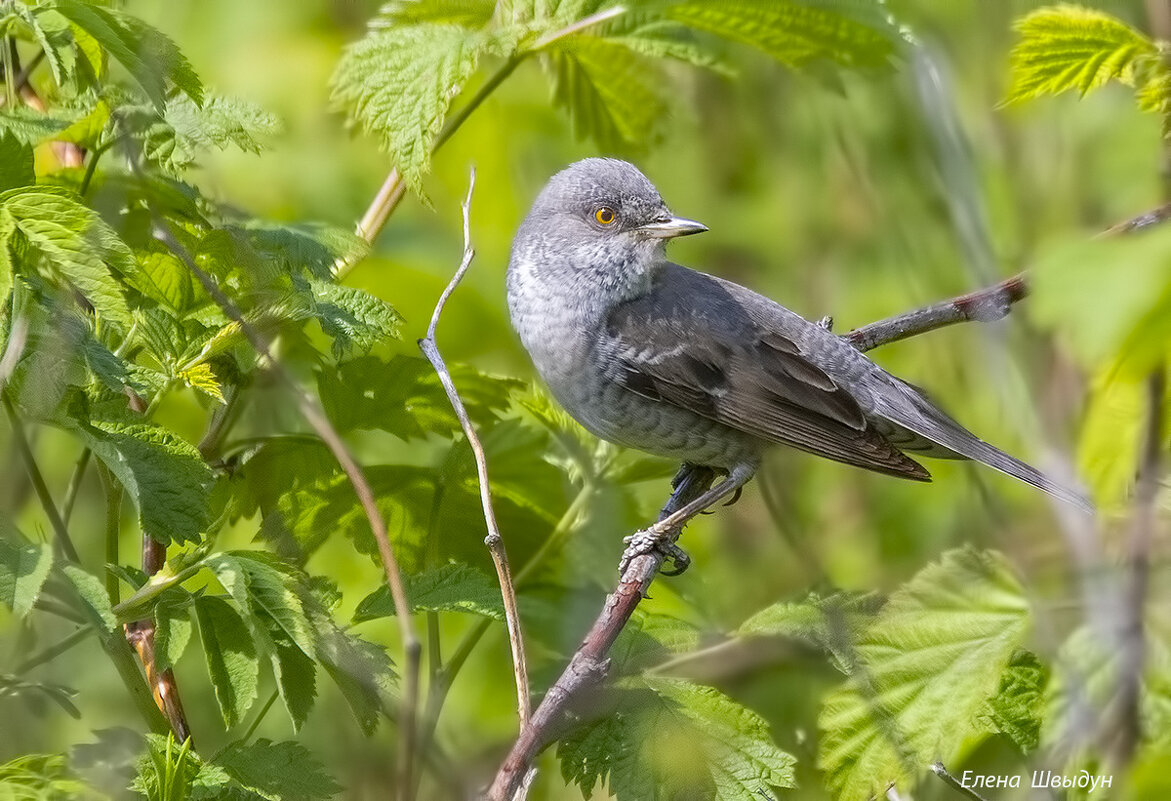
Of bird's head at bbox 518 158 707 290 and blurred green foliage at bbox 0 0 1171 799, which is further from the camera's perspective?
bird's head at bbox 518 158 707 290

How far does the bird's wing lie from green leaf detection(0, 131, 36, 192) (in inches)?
76.9

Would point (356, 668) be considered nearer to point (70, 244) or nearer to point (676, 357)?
point (70, 244)

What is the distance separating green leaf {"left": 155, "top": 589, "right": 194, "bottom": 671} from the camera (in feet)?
7.19

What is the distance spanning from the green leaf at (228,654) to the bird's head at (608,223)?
2121 millimetres

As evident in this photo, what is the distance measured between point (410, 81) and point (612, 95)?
38.6 inches

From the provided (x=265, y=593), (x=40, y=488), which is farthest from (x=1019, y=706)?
(x=40, y=488)

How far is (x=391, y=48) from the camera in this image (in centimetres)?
310

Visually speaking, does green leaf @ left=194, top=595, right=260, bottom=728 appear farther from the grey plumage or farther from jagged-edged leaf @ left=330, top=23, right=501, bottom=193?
the grey plumage

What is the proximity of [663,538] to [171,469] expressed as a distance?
1.77 m

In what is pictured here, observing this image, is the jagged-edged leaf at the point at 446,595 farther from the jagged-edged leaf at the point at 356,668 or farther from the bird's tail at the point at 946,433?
the bird's tail at the point at 946,433

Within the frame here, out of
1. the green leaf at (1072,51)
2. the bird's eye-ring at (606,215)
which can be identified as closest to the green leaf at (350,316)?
the bird's eye-ring at (606,215)

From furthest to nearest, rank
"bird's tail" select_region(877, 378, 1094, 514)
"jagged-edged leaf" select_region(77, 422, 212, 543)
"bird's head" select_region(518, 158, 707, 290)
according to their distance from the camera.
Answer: "bird's head" select_region(518, 158, 707, 290) → "bird's tail" select_region(877, 378, 1094, 514) → "jagged-edged leaf" select_region(77, 422, 212, 543)

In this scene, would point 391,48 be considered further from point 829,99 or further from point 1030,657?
point 829,99

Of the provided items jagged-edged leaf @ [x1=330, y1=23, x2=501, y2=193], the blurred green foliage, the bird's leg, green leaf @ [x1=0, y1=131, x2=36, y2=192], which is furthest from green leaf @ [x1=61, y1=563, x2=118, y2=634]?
the bird's leg
